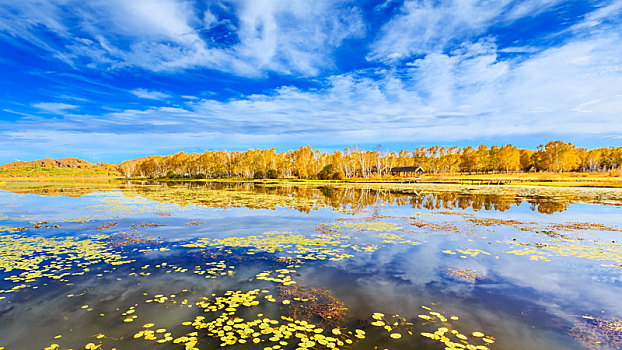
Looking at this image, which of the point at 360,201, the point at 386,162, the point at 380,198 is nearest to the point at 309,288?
the point at 360,201

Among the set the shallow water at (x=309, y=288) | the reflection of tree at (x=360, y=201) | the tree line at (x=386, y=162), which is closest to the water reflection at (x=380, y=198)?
the reflection of tree at (x=360, y=201)

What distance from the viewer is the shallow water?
19.5 ft

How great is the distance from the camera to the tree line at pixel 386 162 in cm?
11238

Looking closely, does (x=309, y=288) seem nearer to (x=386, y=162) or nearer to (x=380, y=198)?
(x=380, y=198)

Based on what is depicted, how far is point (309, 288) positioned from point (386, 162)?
132 meters

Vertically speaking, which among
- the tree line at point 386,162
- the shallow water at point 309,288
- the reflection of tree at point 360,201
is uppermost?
the tree line at point 386,162

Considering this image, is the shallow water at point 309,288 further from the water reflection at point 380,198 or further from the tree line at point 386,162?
the tree line at point 386,162

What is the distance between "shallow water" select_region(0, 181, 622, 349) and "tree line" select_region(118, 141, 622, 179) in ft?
267

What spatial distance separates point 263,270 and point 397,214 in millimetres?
15820

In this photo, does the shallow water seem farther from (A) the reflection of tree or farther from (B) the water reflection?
(B) the water reflection

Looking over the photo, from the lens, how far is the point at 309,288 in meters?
8.27

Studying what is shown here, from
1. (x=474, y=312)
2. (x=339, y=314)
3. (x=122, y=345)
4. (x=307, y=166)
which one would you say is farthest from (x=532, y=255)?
(x=307, y=166)

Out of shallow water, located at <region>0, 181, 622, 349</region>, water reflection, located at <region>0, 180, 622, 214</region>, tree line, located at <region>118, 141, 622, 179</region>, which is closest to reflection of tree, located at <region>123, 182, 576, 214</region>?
water reflection, located at <region>0, 180, 622, 214</region>

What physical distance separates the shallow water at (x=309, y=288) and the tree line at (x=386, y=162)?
267 ft
